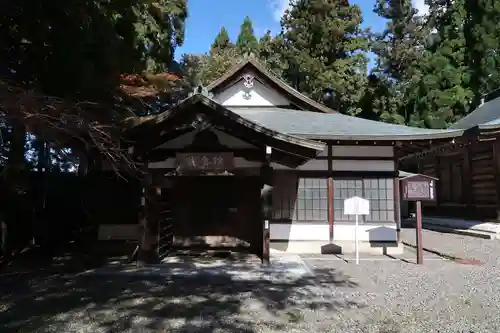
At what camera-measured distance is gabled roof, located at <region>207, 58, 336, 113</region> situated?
1327 cm

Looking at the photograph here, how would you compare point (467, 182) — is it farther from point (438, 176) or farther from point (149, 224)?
point (149, 224)

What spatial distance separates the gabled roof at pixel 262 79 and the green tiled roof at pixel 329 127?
1.17 feet

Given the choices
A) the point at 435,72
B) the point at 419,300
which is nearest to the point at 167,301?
the point at 419,300

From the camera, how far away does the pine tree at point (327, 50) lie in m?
26.6

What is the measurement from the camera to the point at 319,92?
26.7 meters

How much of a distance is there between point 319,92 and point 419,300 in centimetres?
2191

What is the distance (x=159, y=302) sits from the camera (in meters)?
5.92

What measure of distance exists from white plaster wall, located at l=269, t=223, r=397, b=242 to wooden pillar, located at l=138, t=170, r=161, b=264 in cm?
320

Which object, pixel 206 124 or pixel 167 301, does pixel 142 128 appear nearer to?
pixel 206 124

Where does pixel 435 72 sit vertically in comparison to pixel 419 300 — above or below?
above

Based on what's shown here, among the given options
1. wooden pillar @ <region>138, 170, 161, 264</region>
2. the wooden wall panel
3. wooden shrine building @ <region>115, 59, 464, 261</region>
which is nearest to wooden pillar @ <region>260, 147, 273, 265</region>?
wooden shrine building @ <region>115, 59, 464, 261</region>

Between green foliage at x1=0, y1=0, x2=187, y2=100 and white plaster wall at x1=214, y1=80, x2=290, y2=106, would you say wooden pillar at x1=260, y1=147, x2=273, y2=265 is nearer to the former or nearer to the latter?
green foliage at x1=0, y1=0, x2=187, y2=100

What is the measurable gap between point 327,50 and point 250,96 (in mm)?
15426

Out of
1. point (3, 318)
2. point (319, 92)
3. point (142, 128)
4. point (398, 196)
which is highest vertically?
point (319, 92)
